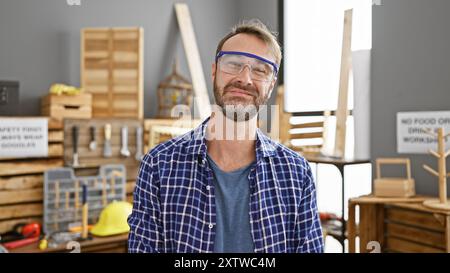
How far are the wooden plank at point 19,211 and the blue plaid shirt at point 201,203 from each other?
858 millimetres

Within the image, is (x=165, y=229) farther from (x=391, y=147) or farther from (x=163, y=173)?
(x=391, y=147)

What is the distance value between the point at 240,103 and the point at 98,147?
108 centimetres

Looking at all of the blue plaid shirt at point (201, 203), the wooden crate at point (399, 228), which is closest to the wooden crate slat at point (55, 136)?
the blue plaid shirt at point (201, 203)

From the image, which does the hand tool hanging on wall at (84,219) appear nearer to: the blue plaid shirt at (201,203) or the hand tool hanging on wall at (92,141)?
the hand tool hanging on wall at (92,141)

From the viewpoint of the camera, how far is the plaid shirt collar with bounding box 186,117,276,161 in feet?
1.69

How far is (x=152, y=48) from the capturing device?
1460 millimetres

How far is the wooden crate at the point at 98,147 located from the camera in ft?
4.21

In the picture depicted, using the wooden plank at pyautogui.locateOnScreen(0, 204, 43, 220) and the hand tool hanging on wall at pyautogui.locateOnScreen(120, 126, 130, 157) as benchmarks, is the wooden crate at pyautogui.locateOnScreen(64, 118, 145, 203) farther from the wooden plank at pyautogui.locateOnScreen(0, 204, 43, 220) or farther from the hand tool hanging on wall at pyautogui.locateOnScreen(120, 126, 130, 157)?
the wooden plank at pyautogui.locateOnScreen(0, 204, 43, 220)

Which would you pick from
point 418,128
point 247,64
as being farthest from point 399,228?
point 247,64

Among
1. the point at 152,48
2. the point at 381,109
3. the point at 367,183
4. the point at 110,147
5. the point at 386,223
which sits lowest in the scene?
the point at 386,223

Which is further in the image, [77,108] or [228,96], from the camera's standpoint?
[77,108]

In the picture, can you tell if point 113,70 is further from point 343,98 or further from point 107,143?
point 343,98

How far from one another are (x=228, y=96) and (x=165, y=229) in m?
0.21
